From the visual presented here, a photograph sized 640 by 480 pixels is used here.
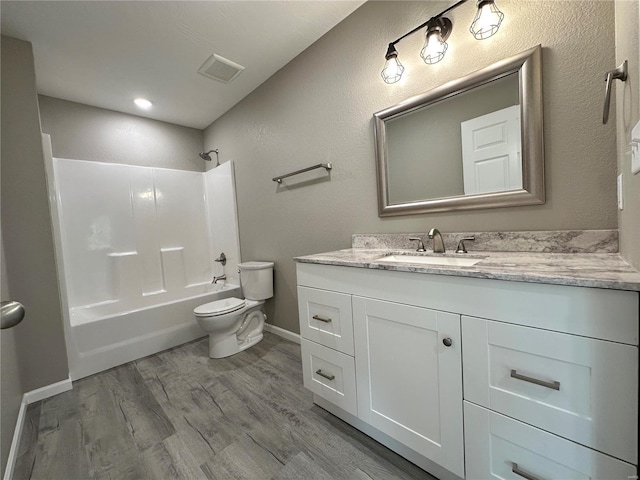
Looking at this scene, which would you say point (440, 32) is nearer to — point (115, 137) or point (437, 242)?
point (437, 242)

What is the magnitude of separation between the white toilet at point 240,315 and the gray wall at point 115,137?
5.90ft

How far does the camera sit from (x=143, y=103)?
2611 millimetres

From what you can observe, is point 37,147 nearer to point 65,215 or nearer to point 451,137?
point 65,215

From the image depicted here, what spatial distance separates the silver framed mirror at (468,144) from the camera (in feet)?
3.67

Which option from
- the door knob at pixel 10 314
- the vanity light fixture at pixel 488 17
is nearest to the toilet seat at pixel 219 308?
the door knob at pixel 10 314

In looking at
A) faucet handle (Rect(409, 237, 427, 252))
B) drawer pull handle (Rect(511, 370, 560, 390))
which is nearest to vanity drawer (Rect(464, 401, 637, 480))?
drawer pull handle (Rect(511, 370, 560, 390))

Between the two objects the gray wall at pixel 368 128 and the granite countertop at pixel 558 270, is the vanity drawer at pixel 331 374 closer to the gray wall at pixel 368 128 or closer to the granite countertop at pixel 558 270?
the granite countertop at pixel 558 270

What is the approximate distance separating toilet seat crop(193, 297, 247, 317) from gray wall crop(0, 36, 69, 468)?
89cm

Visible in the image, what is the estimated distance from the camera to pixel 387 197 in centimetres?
162

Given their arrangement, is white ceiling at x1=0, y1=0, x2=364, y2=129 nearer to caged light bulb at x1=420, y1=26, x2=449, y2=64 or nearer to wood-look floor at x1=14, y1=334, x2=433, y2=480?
caged light bulb at x1=420, y1=26, x2=449, y2=64

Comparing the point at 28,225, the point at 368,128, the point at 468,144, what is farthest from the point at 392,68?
the point at 28,225

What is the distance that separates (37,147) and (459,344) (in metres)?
2.71

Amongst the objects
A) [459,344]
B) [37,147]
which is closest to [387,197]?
[459,344]

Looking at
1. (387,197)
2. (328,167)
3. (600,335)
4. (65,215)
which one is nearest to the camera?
(600,335)
